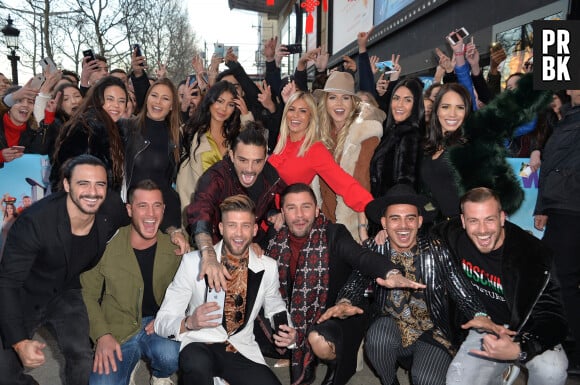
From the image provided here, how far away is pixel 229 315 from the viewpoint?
3.58m

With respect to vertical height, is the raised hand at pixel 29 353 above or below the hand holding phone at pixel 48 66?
below

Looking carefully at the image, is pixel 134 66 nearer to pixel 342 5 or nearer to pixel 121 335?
pixel 121 335

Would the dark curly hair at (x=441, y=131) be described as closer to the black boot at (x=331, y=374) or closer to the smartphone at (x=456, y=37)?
the smartphone at (x=456, y=37)

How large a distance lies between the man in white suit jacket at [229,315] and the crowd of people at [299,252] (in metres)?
0.01

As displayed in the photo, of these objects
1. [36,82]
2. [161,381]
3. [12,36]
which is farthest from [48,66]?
[12,36]

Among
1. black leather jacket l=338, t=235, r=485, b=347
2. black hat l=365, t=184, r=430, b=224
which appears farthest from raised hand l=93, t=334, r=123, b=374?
black hat l=365, t=184, r=430, b=224

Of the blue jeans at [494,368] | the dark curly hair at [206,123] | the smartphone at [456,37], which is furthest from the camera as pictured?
the smartphone at [456,37]

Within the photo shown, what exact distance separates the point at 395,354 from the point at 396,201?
112 centimetres

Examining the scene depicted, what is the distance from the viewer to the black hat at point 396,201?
3.79 m

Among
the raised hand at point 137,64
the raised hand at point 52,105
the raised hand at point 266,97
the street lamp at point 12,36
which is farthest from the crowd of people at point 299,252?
the street lamp at point 12,36

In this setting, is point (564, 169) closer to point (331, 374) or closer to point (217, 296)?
point (331, 374)

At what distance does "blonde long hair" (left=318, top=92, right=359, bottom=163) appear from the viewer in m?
4.86

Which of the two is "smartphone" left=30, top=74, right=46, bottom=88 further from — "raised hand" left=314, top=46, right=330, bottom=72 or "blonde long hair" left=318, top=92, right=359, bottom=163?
"raised hand" left=314, top=46, right=330, bottom=72

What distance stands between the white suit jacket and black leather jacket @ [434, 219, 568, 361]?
1541mm
